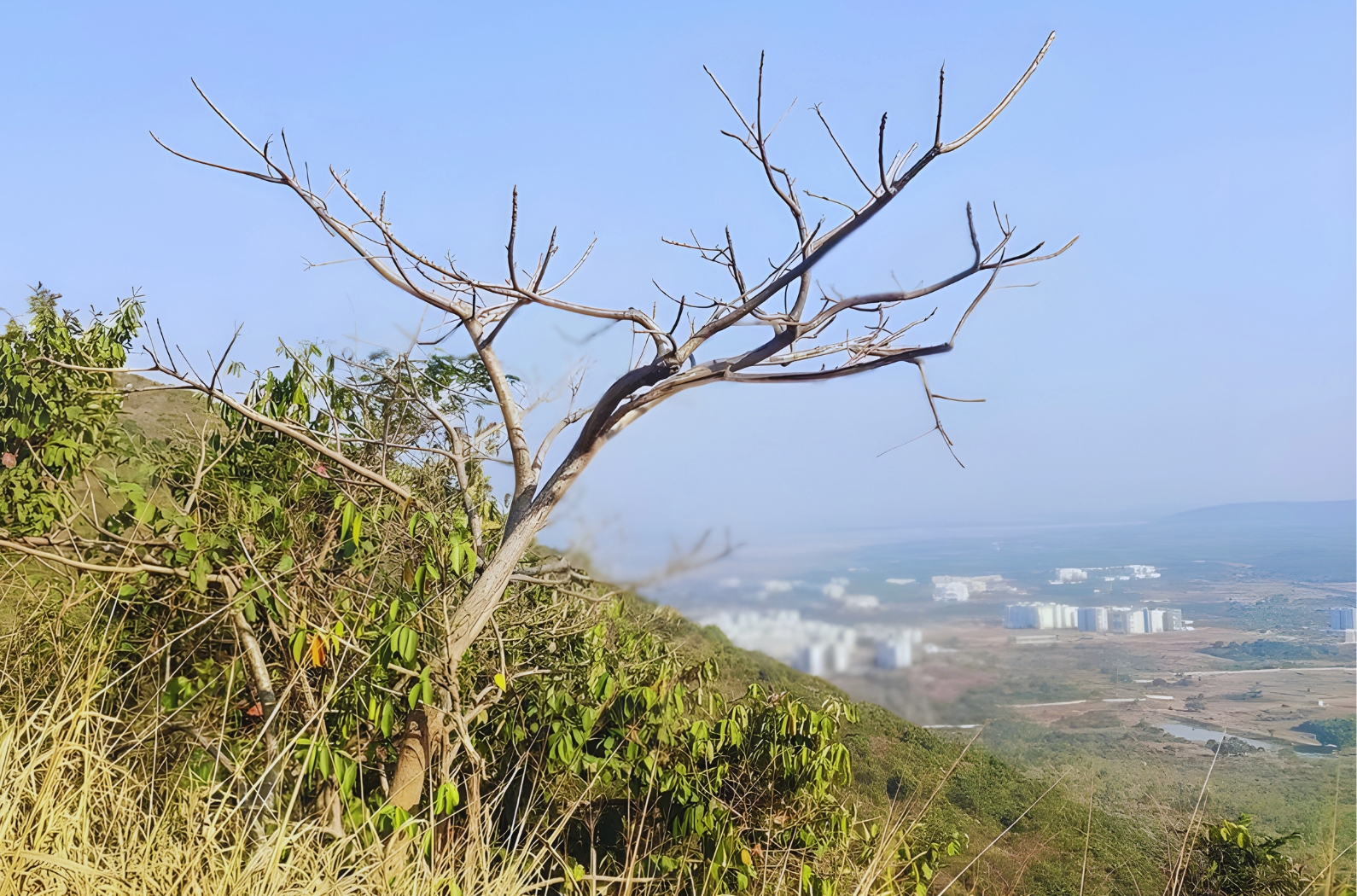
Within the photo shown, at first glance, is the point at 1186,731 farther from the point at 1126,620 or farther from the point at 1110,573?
the point at 1126,620

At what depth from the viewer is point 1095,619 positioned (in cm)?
212

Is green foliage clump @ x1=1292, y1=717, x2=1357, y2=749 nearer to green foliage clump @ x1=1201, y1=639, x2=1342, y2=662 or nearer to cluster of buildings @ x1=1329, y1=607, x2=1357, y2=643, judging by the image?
green foliage clump @ x1=1201, y1=639, x2=1342, y2=662

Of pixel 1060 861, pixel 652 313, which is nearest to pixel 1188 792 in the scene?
pixel 652 313

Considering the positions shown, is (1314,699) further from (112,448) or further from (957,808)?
(112,448)

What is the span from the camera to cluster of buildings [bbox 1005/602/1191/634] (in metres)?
1.57

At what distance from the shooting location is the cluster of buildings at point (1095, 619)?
1573 mm

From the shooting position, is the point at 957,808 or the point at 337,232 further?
the point at 957,808

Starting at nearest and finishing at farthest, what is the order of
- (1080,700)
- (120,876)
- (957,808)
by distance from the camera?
(120,876)
(1080,700)
(957,808)

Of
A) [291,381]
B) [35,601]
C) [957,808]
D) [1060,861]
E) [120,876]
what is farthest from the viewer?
[957,808]

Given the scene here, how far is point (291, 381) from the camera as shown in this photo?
3414 millimetres

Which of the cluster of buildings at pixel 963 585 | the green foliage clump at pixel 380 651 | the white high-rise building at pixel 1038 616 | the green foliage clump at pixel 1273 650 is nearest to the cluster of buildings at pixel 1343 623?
the green foliage clump at pixel 1273 650

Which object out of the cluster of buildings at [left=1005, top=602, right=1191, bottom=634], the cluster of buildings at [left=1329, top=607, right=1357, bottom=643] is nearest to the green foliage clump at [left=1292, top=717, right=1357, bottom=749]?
the cluster of buildings at [left=1329, top=607, right=1357, bottom=643]

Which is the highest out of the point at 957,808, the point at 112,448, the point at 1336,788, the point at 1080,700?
the point at 112,448

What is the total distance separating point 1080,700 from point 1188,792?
1.98ft
